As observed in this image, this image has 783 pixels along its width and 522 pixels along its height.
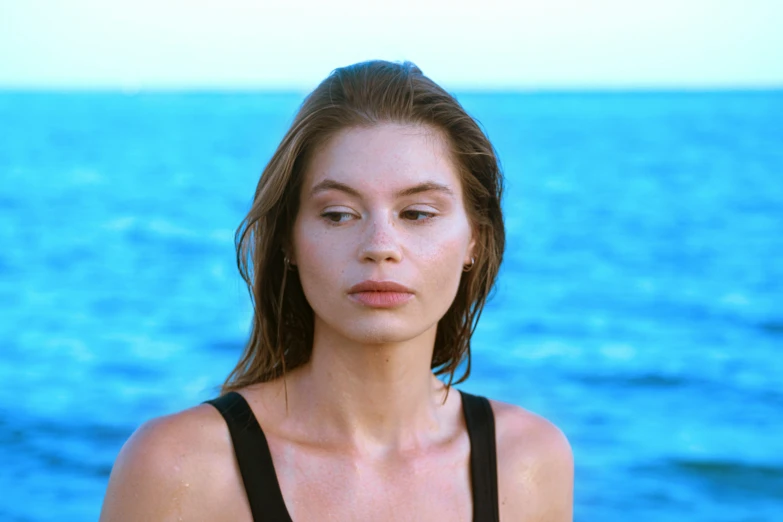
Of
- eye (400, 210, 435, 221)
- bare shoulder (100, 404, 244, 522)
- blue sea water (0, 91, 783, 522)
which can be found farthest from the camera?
blue sea water (0, 91, 783, 522)

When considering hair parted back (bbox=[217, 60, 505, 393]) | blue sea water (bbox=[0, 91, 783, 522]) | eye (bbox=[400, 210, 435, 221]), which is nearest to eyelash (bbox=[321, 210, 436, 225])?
eye (bbox=[400, 210, 435, 221])

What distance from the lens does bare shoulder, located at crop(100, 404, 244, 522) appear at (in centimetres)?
224

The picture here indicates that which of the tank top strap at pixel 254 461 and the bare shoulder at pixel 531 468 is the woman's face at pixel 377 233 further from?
the bare shoulder at pixel 531 468

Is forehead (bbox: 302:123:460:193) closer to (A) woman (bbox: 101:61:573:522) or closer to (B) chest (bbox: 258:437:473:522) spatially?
(A) woman (bbox: 101:61:573:522)

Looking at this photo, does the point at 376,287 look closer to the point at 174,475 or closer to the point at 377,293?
the point at 377,293

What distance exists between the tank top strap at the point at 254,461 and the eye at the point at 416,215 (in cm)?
54

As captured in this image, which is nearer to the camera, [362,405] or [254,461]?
[254,461]

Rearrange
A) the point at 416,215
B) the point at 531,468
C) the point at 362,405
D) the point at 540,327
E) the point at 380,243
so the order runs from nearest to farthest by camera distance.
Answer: the point at 380,243, the point at 416,215, the point at 362,405, the point at 531,468, the point at 540,327

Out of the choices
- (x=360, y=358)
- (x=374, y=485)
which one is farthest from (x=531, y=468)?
(x=360, y=358)

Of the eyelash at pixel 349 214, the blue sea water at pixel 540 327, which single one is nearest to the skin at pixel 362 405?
the eyelash at pixel 349 214

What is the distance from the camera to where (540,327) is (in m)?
11.8

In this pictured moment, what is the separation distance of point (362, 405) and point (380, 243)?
0.42 m

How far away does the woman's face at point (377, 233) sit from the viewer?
2273 mm

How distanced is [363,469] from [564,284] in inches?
484
